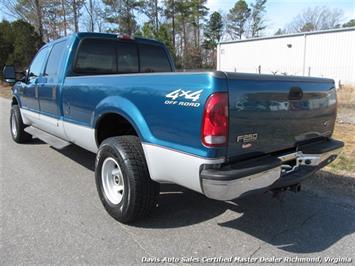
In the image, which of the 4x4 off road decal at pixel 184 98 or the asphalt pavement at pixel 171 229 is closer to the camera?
the 4x4 off road decal at pixel 184 98

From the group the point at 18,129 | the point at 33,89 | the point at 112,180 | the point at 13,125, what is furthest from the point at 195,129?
the point at 13,125

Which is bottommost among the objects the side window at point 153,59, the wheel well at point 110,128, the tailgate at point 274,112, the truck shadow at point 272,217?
the truck shadow at point 272,217

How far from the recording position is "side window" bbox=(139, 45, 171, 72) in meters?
5.60

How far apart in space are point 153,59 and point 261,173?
11.2ft

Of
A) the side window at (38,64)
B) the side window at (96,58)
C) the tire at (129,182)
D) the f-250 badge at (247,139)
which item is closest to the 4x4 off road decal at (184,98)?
the f-250 badge at (247,139)

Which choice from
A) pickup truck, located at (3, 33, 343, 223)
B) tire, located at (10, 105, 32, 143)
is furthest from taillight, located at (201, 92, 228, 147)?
tire, located at (10, 105, 32, 143)

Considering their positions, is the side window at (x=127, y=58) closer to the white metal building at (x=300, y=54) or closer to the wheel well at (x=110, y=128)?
the wheel well at (x=110, y=128)

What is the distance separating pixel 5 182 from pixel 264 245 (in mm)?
3662

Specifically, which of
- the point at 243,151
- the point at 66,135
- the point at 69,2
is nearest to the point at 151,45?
the point at 66,135

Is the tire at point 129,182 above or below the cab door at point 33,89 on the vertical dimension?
below

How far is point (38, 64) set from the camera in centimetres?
628

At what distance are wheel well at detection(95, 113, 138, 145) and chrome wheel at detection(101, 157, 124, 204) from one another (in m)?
0.44

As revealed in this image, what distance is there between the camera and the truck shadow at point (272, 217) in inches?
133

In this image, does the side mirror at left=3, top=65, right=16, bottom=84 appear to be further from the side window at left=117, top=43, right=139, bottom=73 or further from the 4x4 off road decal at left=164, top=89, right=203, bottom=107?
the 4x4 off road decal at left=164, top=89, right=203, bottom=107
